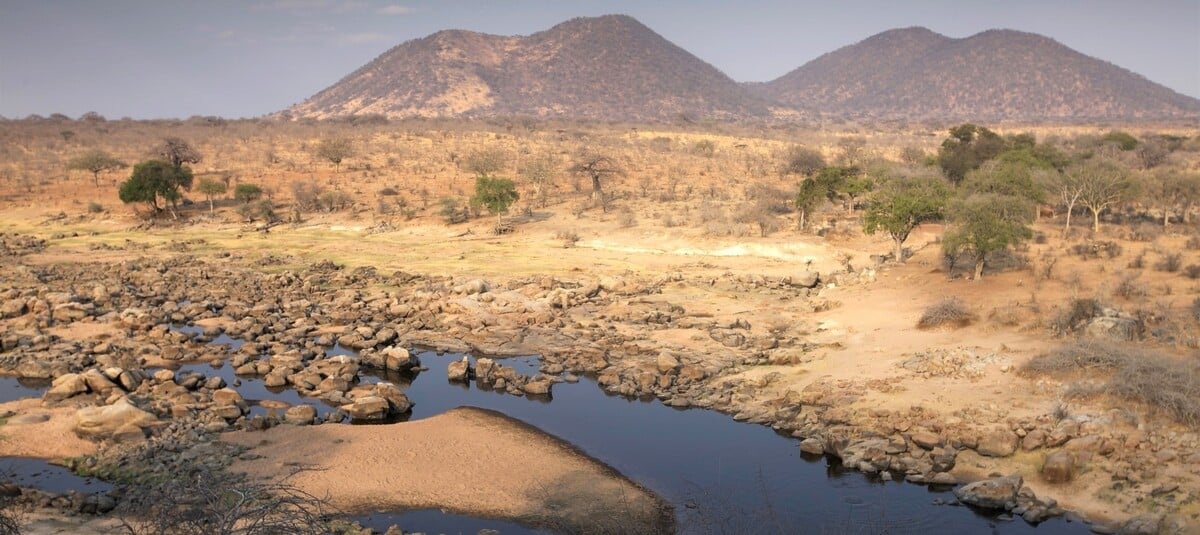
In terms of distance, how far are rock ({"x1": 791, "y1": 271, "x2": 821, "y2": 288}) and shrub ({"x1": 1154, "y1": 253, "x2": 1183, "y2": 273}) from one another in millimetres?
9993

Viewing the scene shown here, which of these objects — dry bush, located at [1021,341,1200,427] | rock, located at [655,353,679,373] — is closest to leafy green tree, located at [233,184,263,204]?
rock, located at [655,353,679,373]

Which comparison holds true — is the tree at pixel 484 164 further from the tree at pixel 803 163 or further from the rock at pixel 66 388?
the rock at pixel 66 388

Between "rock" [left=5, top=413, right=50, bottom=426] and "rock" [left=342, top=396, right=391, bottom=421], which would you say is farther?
"rock" [left=342, top=396, right=391, bottom=421]

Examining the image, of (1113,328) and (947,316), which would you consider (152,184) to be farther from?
(1113,328)

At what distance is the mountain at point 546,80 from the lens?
15575 cm

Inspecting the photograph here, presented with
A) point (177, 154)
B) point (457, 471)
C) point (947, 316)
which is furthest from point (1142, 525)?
point (177, 154)

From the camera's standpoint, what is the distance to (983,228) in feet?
82.3

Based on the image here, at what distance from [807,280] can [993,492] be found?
15.6 m

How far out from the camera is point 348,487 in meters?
14.1

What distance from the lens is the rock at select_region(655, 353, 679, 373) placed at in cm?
2006

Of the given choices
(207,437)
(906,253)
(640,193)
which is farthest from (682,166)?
(207,437)

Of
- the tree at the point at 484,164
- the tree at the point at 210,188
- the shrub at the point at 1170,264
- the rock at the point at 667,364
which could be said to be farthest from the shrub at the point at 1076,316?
the tree at the point at 210,188

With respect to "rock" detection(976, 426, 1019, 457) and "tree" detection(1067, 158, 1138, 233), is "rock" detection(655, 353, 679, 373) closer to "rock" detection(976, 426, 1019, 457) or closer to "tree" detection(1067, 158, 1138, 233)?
"rock" detection(976, 426, 1019, 457)

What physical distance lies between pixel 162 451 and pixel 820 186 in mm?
30728
